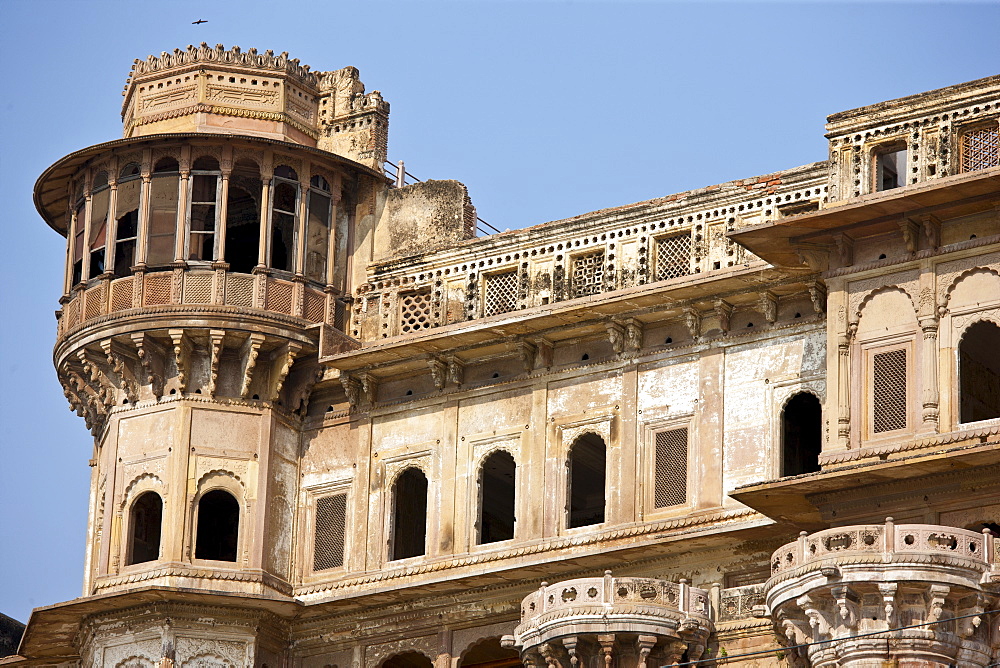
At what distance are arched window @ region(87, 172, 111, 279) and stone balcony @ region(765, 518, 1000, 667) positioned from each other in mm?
11822

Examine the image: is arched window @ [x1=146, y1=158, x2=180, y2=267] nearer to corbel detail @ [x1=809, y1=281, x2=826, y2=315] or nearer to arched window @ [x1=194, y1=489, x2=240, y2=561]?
arched window @ [x1=194, y1=489, x2=240, y2=561]

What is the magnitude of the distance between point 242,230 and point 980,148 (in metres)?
11.4

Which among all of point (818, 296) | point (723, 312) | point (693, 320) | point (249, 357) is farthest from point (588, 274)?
point (249, 357)

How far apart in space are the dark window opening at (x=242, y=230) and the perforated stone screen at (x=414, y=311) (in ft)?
8.68

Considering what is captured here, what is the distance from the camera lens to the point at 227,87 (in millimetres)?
34062

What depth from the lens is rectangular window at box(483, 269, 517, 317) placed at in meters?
32.1

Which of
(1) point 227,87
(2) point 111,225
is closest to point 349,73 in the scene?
(1) point 227,87

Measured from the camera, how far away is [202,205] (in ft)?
109

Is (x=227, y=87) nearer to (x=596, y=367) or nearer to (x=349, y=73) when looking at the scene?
(x=349, y=73)

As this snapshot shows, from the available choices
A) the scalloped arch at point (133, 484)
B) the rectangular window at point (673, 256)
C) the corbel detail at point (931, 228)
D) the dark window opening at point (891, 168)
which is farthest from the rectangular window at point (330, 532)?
the corbel detail at point (931, 228)

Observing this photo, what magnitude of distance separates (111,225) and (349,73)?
3.99m

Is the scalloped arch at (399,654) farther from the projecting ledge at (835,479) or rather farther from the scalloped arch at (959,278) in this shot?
the scalloped arch at (959,278)

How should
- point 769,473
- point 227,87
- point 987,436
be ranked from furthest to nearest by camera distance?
point 227,87 < point 769,473 < point 987,436

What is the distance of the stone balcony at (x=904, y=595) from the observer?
82.7 ft
